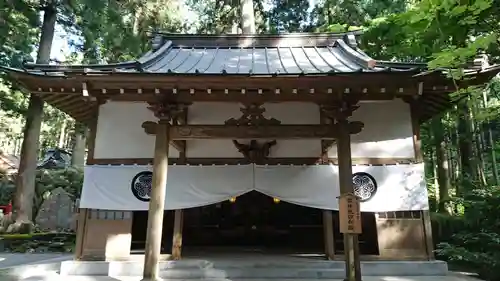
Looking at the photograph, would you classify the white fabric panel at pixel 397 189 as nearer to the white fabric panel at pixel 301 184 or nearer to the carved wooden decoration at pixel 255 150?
the white fabric panel at pixel 301 184

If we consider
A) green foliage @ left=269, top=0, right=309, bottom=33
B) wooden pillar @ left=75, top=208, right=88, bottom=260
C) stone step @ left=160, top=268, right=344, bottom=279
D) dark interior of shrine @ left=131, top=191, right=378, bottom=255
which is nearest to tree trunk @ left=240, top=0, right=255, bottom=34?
green foliage @ left=269, top=0, right=309, bottom=33

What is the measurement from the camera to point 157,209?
524 centimetres

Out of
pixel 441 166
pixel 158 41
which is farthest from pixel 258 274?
pixel 441 166

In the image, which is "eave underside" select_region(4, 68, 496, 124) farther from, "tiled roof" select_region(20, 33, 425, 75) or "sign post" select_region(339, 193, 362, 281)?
"sign post" select_region(339, 193, 362, 281)

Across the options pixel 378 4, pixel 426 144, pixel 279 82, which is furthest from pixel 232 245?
pixel 378 4

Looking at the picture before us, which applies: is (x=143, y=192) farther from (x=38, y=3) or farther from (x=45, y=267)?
(x=38, y=3)

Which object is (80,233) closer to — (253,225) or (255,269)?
(255,269)

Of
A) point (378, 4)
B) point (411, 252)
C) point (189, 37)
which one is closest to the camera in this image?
point (411, 252)

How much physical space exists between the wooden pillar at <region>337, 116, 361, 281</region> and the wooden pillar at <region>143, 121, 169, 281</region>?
258 cm

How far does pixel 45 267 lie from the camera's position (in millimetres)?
6531

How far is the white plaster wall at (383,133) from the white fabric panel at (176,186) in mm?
1839

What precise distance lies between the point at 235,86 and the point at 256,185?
6.92ft

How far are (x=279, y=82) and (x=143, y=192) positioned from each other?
3.25 meters

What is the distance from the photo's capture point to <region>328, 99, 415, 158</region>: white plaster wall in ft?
22.0
